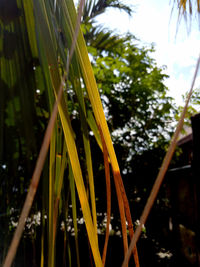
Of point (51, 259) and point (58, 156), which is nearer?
point (51, 259)

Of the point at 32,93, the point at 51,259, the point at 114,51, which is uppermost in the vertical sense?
the point at 114,51

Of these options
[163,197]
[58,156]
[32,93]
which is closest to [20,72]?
[32,93]

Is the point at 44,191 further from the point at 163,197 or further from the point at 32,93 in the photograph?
the point at 163,197

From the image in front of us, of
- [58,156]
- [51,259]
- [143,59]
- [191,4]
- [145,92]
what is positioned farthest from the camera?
[143,59]

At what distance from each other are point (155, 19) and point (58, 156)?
33 centimetres

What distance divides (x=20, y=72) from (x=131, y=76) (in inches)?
85.3

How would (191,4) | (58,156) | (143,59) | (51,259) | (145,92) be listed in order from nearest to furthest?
(51,259)
(58,156)
(191,4)
(145,92)
(143,59)

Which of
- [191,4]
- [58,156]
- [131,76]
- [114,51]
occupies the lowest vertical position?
[58,156]

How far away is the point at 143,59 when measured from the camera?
2777mm

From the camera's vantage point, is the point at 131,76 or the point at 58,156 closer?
the point at 58,156

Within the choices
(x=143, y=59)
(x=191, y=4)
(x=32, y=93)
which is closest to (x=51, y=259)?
(x=32, y=93)

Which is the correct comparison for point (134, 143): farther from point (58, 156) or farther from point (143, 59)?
point (58, 156)

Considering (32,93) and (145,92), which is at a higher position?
(145,92)

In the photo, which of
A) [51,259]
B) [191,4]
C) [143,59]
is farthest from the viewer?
[143,59]
